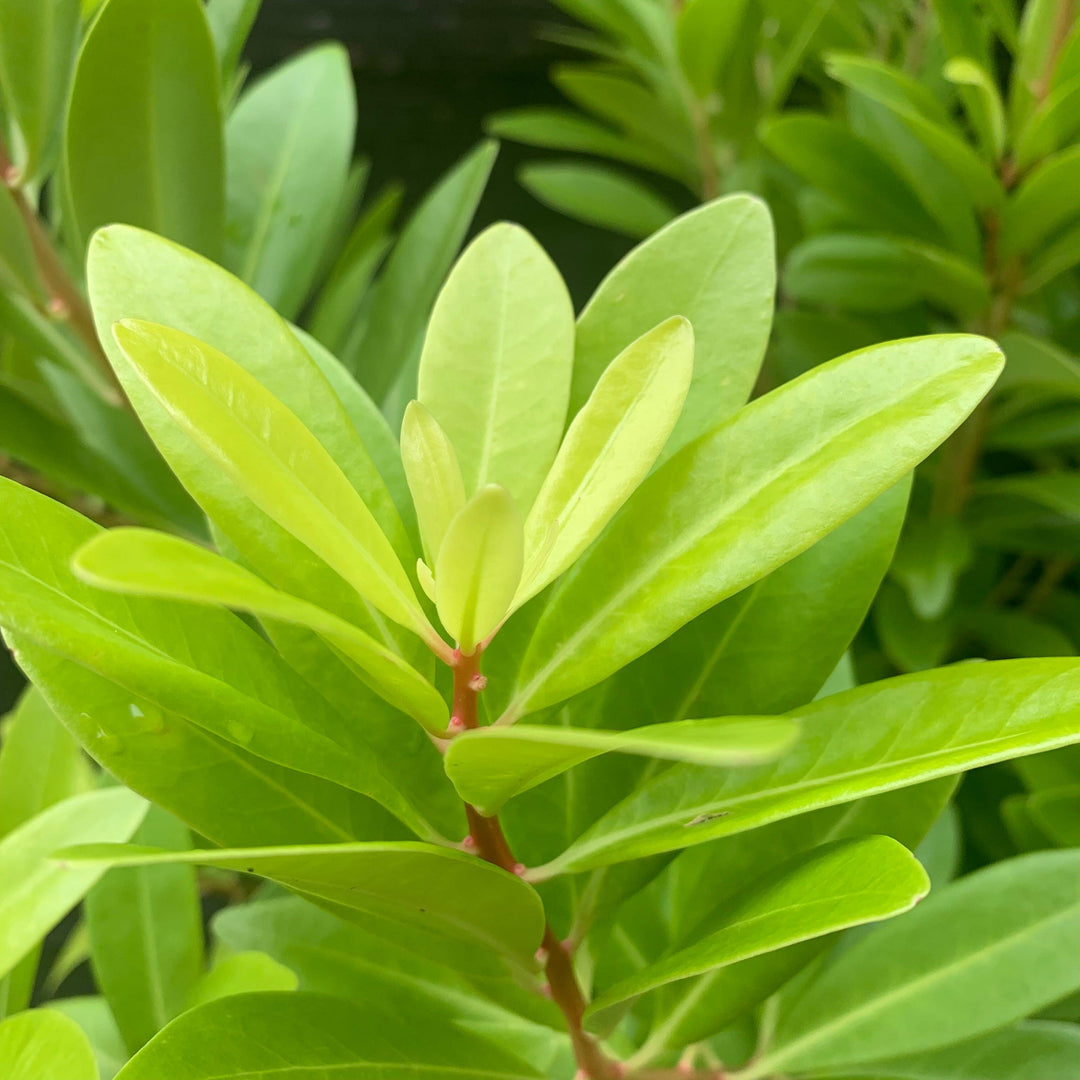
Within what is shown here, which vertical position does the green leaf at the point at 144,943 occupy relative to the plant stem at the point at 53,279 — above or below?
below

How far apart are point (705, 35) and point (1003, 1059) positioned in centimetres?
77

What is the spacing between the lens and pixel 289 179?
2.35ft

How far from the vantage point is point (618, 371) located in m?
0.31

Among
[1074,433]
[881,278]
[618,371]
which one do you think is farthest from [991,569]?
[618,371]

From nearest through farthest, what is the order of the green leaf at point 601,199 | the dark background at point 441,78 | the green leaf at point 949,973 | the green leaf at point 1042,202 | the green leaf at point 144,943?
the green leaf at point 949,973
the green leaf at point 144,943
the green leaf at point 1042,202
the green leaf at point 601,199
the dark background at point 441,78

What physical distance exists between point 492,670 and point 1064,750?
1.68 ft

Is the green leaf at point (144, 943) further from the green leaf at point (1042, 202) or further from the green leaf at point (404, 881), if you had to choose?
the green leaf at point (1042, 202)

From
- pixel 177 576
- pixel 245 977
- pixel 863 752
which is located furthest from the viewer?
pixel 245 977

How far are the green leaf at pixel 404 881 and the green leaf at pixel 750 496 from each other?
0.06 m

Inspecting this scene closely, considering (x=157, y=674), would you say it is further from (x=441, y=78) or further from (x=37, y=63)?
(x=441, y=78)

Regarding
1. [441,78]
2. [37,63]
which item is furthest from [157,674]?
[441,78]

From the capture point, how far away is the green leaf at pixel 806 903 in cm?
27

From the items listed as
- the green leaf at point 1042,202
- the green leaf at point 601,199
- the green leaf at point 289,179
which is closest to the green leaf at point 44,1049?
the green leaf at point 289,179

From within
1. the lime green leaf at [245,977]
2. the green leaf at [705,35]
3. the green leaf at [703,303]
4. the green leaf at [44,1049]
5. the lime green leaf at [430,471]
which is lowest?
the lime green leaf at [245,977]
